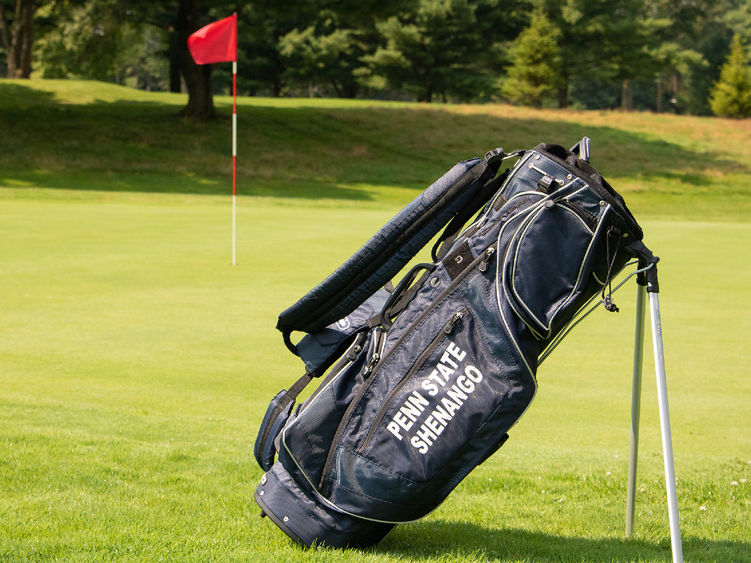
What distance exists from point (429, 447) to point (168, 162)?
24.1 metres

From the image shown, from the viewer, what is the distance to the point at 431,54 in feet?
152

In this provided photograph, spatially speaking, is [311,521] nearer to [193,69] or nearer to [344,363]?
[344,363]

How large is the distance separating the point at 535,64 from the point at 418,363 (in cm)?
4290

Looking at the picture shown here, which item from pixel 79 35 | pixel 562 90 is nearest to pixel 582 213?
pixel 79 35

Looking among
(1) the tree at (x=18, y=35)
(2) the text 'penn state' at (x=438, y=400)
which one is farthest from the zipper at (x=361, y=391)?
(1) the tree at (x=18, y=35)

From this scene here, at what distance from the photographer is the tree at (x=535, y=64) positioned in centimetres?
4288

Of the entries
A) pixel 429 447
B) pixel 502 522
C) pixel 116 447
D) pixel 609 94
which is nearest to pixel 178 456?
pixel 116 447

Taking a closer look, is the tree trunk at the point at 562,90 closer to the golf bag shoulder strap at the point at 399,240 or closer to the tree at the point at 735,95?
the tree at the point at 735,95

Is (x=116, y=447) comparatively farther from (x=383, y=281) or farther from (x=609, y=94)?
(x=609, y=94)

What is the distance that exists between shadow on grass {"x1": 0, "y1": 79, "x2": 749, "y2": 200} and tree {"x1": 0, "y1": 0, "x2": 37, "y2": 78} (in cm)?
435

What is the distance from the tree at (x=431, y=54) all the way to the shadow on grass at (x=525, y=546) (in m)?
42.0

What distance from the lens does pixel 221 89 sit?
61.2 m

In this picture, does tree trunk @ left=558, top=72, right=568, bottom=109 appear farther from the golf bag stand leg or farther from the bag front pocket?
the bag front pocket

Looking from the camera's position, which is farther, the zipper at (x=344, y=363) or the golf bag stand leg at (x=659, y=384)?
the zipper at (x=344, y=363)
